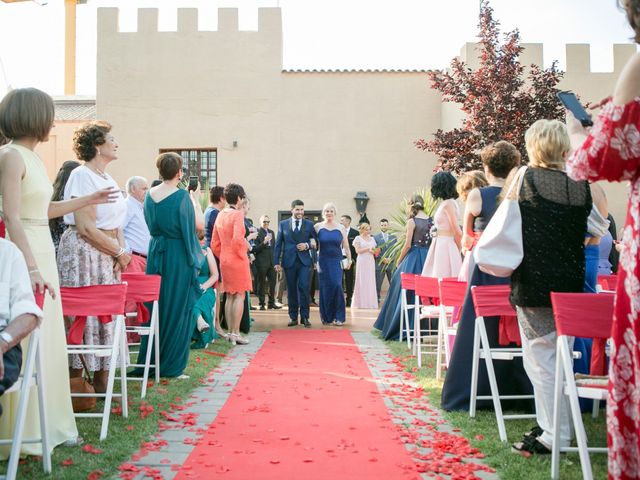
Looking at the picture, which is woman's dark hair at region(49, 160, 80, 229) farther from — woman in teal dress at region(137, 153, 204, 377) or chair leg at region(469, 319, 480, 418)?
chair leg at region(469, 319, 480, 418)

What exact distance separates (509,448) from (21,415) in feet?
9.11

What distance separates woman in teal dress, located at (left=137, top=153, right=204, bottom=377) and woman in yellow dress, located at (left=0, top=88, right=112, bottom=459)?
8.46 ft

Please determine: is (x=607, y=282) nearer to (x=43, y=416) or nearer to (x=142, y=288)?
(x=142, y=288)

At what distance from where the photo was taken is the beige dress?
411 cm

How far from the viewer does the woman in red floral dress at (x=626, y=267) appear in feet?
8.17

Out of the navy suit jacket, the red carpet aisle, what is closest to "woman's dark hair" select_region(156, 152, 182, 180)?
the red carpet aisle

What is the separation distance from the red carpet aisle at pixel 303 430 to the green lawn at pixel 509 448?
0.48 m

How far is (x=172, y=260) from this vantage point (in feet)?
23.2

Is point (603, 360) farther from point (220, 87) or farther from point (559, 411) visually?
point (220, 87)

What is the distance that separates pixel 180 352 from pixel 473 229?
10.3 ft

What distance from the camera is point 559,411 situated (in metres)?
3.68

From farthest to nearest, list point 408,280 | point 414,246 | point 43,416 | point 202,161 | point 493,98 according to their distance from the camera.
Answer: point 202,161, point 493,98, point 414,246, point 408,280, point 43,416

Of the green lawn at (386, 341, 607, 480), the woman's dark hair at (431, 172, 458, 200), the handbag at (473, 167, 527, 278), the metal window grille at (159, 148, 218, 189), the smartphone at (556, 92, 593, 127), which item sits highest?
the metal window grille at (159, 148, 218, 189)

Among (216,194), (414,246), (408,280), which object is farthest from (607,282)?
(216,194)
